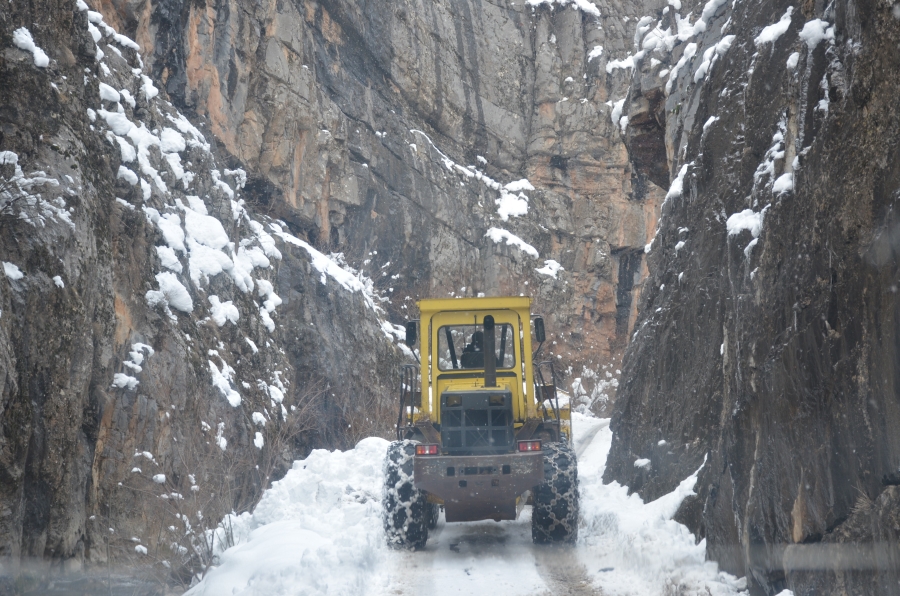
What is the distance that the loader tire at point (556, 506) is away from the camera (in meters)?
8.29

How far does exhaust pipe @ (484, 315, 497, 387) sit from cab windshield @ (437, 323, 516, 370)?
0.32 meters

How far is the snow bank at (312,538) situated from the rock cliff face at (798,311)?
11.1 feet

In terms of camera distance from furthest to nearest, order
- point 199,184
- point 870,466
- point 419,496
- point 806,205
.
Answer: point 199,184 → point 419,496 → point 806,205 → point 870,466

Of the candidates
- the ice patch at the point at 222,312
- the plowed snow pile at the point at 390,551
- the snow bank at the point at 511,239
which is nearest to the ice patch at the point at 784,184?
the plowed snow pile at the point at 390,551

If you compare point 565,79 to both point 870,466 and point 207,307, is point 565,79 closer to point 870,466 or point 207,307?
point 207,307

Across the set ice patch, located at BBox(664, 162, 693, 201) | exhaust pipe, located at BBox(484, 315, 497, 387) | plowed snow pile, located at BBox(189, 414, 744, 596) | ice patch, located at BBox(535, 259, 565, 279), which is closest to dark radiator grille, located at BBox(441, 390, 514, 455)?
exhaust pipe, located at BBox(484, 315, 497, 387)

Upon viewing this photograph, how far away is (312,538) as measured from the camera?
7.23 m

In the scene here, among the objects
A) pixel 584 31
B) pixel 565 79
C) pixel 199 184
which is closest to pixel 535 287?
pixel 565 79

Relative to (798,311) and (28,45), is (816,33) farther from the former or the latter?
(28,45)

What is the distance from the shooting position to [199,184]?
16.8m

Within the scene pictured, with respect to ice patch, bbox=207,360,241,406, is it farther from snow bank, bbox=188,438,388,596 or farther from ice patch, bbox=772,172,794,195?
ice patch, bbox=772,172,794,195

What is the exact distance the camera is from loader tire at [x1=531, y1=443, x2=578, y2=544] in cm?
829

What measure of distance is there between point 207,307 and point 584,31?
3336 centimetres

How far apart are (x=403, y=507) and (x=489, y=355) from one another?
2.12 meters
